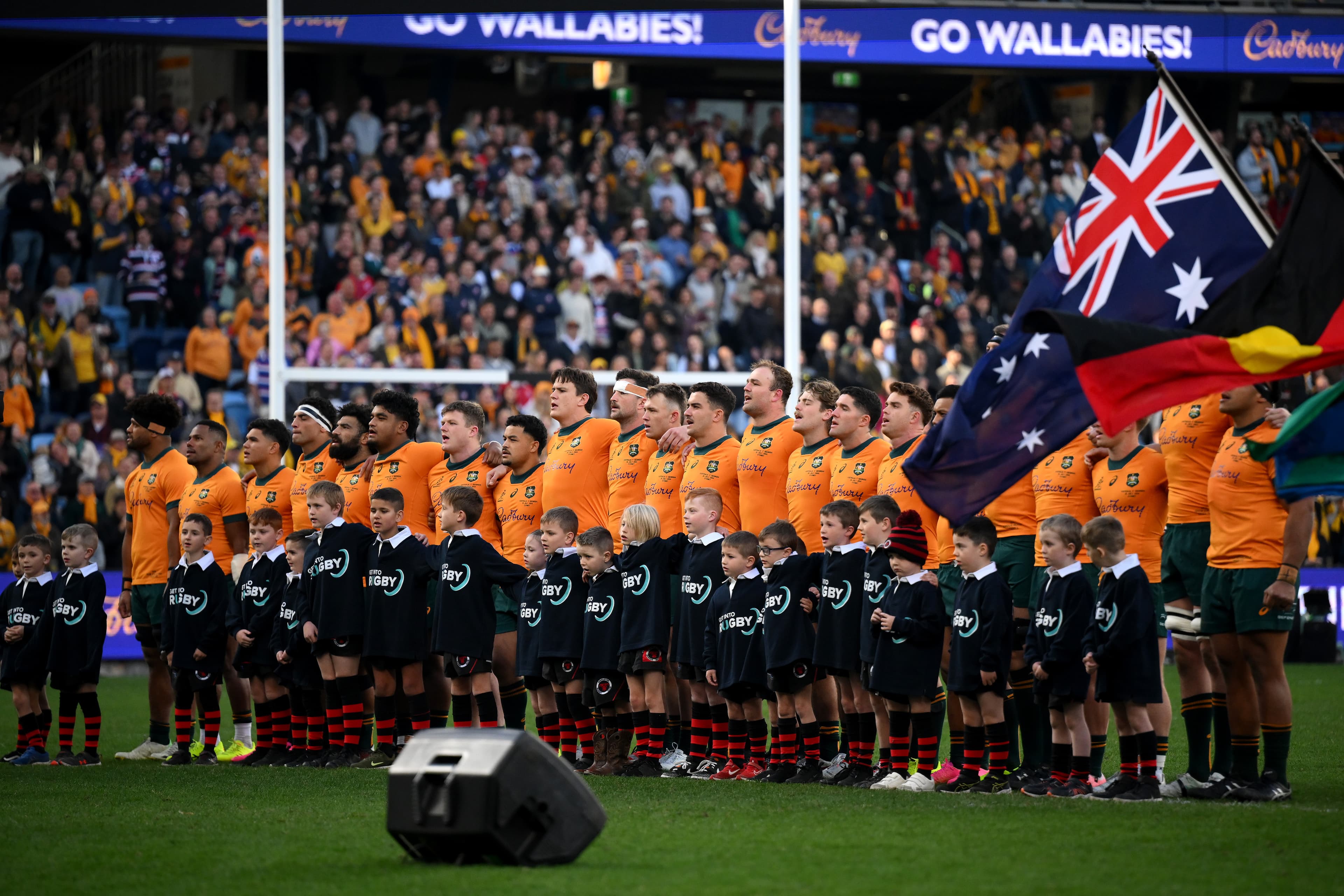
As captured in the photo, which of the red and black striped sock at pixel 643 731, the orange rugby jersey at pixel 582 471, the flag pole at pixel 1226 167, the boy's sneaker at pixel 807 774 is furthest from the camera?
the orange rugby jersey at pixel 582 471

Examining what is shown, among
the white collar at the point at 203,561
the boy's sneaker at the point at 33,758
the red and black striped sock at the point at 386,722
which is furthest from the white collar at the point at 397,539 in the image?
the boy's sneaker at the point at 33,758

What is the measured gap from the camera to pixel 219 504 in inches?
441

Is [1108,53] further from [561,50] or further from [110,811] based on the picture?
[110,811]

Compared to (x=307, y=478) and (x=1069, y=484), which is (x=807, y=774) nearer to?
(x=1069, y=484)

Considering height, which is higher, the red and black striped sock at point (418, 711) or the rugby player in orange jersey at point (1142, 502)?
the rugby player in orange jersey at point (1142, 502)

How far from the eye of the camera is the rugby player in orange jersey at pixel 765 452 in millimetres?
9812

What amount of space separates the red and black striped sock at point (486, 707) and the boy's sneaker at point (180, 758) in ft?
6.27

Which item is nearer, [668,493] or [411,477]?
[668,493]

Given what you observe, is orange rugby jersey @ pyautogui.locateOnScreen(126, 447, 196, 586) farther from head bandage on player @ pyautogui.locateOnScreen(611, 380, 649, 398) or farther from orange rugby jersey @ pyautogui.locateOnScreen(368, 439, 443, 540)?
head bandage on player @ pyautogui.locateOnScreen(611, 380, 649, 398)

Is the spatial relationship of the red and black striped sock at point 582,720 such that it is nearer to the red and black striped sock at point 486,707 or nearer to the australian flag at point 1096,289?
the red and black striped sock at point 486,707

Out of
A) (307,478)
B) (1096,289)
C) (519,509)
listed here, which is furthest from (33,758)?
(1096,289)

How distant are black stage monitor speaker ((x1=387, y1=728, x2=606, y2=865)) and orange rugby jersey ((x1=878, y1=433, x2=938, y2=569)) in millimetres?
3596

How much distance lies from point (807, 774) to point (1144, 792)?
A: 189 centimetres

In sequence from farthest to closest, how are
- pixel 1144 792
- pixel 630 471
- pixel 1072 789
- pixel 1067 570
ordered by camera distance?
pixel 630 471
pixel 1067 570
pixel 1072 789
pixel 1144 792
